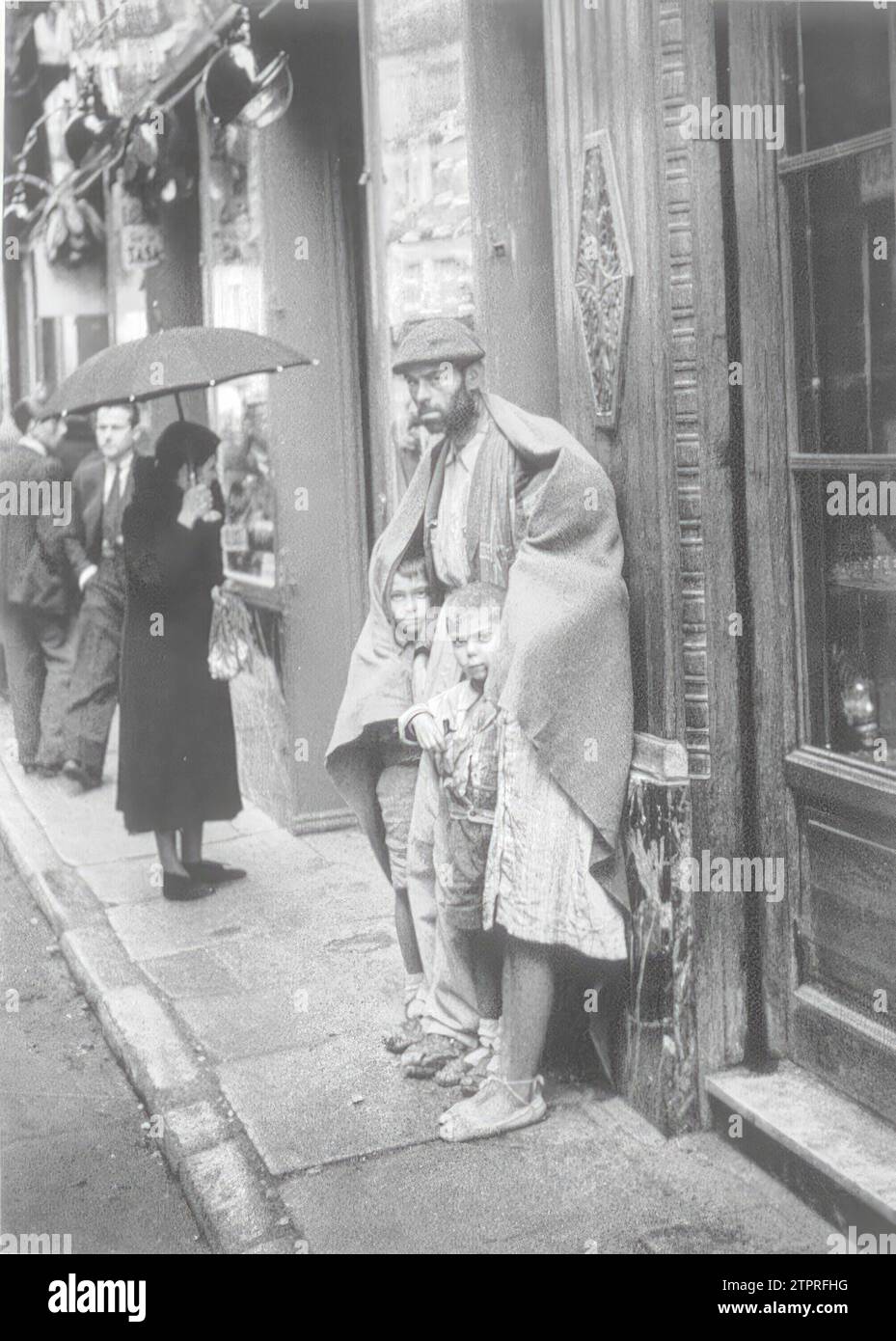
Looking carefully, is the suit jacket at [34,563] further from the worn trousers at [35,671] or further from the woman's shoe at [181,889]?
the woman's shoe at [181,889]

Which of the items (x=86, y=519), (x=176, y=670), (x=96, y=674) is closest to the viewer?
(x=176, y=670)

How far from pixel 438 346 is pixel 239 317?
4339 mm

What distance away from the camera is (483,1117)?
178 inches

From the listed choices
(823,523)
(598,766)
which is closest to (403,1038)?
(598,766)

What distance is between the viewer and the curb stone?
4188 mm

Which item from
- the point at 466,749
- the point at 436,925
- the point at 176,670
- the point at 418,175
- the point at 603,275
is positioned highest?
the point at 418,175

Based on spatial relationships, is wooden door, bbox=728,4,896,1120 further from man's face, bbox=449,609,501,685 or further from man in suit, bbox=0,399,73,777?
man in suit, bbox=0,399,73,777

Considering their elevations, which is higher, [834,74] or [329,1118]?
[834,74]

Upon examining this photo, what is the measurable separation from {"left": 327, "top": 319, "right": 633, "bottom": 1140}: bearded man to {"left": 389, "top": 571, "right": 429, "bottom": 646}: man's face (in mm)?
177

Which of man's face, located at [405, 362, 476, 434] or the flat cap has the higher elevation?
the flat cap

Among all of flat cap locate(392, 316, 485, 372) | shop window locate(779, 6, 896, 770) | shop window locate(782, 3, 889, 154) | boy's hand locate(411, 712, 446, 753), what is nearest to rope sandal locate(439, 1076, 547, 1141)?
boy's hand locate(411, 712, 446, 753)

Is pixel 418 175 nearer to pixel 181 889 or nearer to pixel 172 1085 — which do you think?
pixel 181 889

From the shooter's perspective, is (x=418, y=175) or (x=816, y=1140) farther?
(x=418, y=175)

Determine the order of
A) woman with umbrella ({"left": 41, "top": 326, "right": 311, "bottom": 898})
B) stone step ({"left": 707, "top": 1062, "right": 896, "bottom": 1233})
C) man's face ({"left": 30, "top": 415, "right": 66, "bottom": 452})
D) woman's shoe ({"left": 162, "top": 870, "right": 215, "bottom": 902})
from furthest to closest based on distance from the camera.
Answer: man's face ({"left": 30, "top": 415, "right": 66, "bottom": 452}), woman's shoe ({"left": 162, "top": 870, "right": 215, "bottom": 902}), woman with umbrella ({"left": 41, "top": 326, "right": 311, "bottom": 898}), stone step ({"left": 707, "top": 1062, "right": 896, "bottom": 1233})
